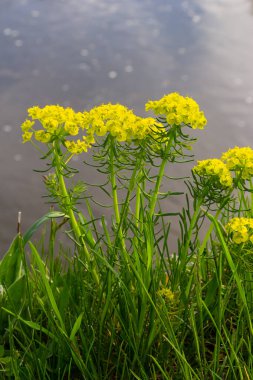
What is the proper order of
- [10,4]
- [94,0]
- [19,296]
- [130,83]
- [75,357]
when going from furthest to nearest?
1. [94,0]
2. [10,4]
3. [130,83]
4. [19,296]
5. [75,357]

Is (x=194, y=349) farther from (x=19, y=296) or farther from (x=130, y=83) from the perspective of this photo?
(x=130, y=83)

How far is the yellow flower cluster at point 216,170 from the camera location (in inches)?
64.9

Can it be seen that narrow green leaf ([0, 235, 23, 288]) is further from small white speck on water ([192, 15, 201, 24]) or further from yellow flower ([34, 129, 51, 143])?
small white speck on water ([192, 15, 201, 24])

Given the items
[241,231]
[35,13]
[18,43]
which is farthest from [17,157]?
[35,13]

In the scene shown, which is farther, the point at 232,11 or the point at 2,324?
the point at 232,11

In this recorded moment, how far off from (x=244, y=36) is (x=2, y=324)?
183 inches

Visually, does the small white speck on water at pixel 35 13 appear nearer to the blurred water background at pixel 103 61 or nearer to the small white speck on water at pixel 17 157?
the blurred water background at pixel 103 61

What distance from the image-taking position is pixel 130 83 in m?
5.03

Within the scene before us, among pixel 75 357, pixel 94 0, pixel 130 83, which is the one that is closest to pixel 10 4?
pixel 94 0

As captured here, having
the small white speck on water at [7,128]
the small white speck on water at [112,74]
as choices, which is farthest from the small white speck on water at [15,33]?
the small white speck on water at [7,128]

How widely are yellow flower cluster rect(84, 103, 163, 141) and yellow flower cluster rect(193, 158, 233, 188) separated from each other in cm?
15

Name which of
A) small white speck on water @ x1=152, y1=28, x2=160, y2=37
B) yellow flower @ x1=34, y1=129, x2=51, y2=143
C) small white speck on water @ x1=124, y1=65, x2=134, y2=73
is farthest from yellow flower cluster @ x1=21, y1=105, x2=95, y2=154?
small white speck on water @ x1=152, y1=28, x2=160, y2=37

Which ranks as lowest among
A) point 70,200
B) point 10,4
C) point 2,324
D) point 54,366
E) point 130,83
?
point 54,366

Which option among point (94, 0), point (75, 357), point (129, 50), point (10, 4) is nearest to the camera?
point (75, 357)
